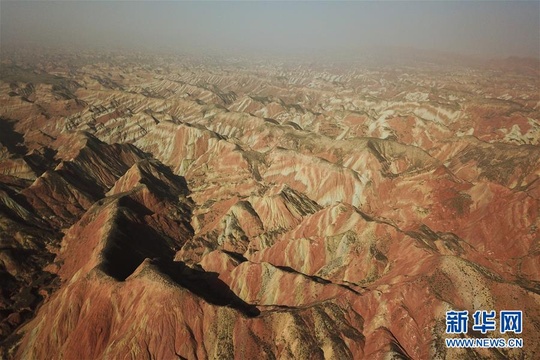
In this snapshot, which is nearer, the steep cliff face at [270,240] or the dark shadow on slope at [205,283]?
the steep cliff face at [270,240]

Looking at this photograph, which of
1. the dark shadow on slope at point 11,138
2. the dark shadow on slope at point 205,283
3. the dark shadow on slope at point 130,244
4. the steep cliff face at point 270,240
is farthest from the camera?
the dark shadow on slope at point 11,138

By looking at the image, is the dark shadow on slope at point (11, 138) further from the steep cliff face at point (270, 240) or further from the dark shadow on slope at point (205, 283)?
the dark shadow on slope at point (205, 283)

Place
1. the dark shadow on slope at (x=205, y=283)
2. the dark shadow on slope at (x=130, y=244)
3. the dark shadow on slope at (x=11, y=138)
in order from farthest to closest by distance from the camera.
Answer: the dark shadow on slope at (x=11, y=138), the dark shadow on slope at (x=130, y=244), the dark shadow on slope at (x=205, y=283)

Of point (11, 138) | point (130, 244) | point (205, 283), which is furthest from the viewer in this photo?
point (11, 138)

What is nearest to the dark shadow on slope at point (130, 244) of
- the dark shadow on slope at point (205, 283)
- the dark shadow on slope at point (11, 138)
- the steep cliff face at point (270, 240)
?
the steep cliff face at point (270, 240)

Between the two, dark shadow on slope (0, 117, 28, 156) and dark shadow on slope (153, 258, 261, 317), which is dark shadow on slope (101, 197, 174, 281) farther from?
dark shadow on slope (0, 117, 28, 156)

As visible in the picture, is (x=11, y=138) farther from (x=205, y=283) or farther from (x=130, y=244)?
(x=205, y=283)

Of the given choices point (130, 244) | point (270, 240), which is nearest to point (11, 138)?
point (130, 244)

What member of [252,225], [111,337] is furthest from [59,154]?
[111,337]
